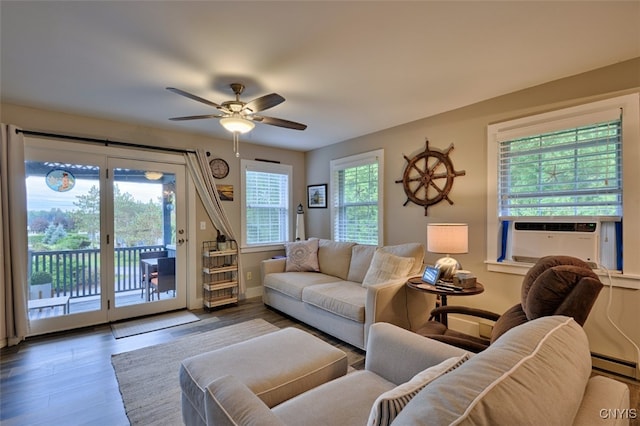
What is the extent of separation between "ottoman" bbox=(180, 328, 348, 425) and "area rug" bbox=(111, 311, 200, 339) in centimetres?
208

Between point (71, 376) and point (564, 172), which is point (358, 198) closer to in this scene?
point (564, 172)

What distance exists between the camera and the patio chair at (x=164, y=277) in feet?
12.8

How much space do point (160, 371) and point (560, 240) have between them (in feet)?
12.0

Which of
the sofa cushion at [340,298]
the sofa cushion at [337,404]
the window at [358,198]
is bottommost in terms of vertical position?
the sofa cushion at [340,298]

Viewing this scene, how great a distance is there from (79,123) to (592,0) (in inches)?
184

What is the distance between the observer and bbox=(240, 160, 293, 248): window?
4.71 metres

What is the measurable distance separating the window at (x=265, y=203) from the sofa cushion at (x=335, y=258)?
45.9 inches

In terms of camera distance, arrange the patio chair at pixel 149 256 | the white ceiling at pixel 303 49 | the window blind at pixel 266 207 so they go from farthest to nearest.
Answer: the window blind at pixel 266 207
the patio chair at pixel 149 256
the white ceiling at pixel 303 49

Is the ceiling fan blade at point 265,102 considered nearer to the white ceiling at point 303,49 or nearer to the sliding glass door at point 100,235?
the white ceiling at point 303,49

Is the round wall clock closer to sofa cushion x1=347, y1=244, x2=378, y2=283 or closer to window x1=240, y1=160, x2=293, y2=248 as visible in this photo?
window x1=240, y1=160, x2=293, y2=248

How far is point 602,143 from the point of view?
2.40m

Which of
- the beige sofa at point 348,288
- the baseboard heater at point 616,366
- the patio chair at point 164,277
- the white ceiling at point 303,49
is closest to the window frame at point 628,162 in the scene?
the white ceiling at point 303,49

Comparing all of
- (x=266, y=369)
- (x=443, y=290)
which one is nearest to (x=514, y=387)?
(x=266, y=369)

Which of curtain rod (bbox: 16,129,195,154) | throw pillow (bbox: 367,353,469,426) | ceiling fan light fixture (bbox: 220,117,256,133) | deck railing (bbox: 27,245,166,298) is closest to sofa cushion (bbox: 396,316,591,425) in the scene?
throw pillow (bbox: 367,353,469,426)
